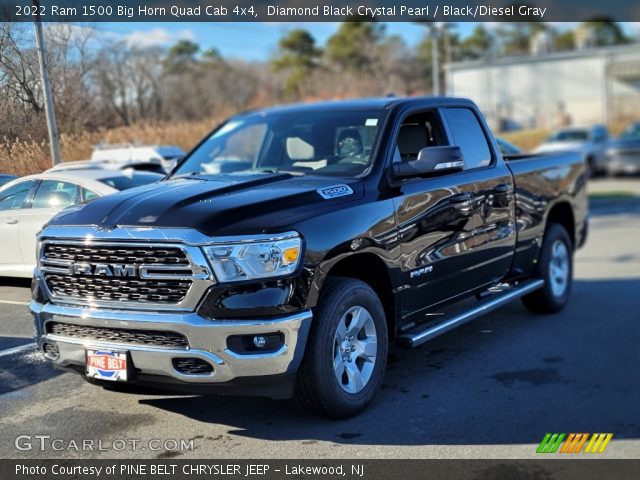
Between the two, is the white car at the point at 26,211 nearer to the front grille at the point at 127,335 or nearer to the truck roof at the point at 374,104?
the front grille at the point at 127,335

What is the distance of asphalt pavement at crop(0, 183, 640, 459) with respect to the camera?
4148mm

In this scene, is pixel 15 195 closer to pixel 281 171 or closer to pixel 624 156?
pixel 281 171

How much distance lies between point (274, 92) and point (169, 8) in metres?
13.1

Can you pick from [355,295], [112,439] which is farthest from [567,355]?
[112,439]

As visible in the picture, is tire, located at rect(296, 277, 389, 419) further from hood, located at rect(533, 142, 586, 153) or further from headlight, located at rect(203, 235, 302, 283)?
hood, located at rect(533, 142, 586, 153)

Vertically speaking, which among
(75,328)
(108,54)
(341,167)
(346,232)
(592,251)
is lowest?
(592,251)

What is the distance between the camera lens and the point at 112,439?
4.21 m

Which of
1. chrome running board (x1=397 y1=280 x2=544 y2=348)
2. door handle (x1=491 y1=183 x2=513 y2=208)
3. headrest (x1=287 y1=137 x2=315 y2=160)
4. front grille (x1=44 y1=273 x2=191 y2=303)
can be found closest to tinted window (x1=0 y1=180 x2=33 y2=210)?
front grille (x1=44 y1=273 x2=191 y2=303)

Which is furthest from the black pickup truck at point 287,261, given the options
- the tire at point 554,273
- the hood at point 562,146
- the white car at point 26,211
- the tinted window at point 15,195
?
the hood at point 562,146

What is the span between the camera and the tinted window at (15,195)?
208 inches

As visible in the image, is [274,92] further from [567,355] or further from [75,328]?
[75,328]

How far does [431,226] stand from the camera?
526 centimetres

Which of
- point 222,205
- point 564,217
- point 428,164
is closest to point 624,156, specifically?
point 564,217

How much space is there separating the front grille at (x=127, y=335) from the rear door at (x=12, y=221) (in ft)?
4.73
